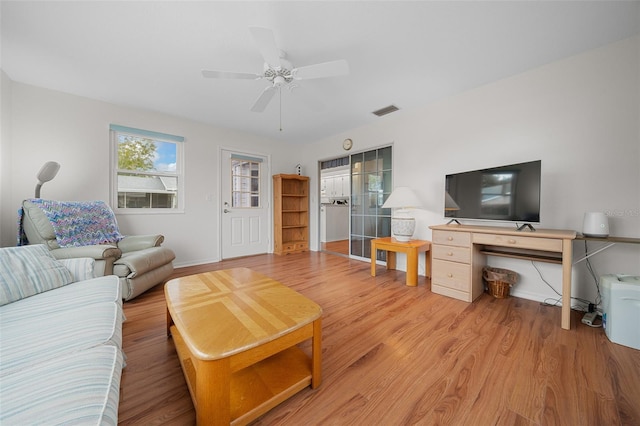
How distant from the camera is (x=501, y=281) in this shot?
7.55 ft

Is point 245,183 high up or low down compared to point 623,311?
up

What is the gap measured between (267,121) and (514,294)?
3.93 metres

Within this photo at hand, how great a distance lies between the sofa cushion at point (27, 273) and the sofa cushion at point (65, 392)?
842 millimetres

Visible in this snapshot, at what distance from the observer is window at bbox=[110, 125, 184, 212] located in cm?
309

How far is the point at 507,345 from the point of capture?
154cm

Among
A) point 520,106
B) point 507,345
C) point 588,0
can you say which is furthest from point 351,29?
point 507,345

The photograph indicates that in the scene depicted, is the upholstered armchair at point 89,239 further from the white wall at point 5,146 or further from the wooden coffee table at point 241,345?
the wooden coffee table at point 241,345

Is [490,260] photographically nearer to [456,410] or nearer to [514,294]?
[514,294]

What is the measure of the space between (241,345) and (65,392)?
0.48 meters

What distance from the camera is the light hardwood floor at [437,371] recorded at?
1.04 metres

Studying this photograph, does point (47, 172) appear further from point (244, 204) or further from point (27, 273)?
point (244, 204)

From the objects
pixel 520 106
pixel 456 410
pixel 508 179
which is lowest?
pixel 456 410

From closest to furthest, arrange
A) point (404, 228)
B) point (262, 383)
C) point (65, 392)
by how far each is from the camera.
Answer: point (65, 392), point (262, 383), point (404, 228)

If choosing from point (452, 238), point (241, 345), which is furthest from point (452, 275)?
point (241, 345)
